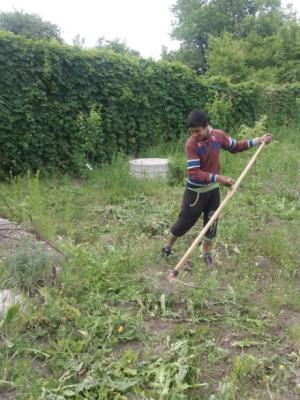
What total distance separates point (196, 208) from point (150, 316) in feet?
4.24

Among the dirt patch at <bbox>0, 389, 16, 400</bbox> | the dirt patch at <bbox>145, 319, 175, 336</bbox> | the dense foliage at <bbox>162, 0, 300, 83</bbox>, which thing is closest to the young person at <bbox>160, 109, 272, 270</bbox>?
the dirt patch at <bbox>145, 319, 175, 336</bbox>

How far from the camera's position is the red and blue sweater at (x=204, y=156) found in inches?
159

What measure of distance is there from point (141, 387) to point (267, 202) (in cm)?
430

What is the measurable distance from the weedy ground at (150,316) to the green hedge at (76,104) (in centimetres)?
159

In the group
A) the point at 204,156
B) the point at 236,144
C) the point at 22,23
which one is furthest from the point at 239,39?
the point at 204,156

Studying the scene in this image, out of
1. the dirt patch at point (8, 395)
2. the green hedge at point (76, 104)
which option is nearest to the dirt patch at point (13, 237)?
the dirt patch at point (8, 395)

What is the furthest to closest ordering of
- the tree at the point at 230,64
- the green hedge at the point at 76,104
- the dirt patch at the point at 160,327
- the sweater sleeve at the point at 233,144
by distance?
1. the tree at the point at 230,64
2. the green hedge at the point at 76,104
3. the sweater sleeve at the point at 233,144
4. the dirt patch at the point at 160,327

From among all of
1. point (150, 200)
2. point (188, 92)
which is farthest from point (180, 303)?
point (188, 92)

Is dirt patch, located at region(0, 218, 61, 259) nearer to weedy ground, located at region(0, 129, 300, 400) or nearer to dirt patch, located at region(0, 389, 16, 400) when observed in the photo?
weedy ground, located at region(0, 129, 300, 400)

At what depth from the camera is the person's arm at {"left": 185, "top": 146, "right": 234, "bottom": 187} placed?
399cm

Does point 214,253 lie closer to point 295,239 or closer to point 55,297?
point 295,239

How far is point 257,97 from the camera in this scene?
40.5ft

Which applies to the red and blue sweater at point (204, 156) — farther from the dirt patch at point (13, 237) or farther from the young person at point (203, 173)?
the dirt patch at point (13, 237)

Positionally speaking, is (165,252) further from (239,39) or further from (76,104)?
(239,39)
